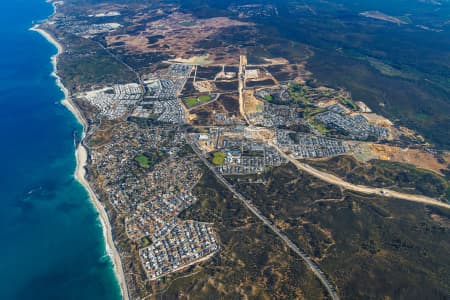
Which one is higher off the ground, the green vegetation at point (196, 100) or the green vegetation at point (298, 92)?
the green vegetation at point (196, 100)

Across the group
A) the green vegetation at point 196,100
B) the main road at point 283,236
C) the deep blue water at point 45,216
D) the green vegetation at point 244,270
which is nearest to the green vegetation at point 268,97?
the green vegetation at point 196,100

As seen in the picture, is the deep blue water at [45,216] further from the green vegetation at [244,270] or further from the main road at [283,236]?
the main road at [283,236]

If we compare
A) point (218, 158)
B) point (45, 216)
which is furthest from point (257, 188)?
point (45, 216)

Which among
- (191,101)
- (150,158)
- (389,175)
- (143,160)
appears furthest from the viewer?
(191,101)

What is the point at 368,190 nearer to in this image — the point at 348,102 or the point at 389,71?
the point at 348,102

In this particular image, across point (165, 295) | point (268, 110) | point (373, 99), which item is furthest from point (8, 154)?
point (373, 99)

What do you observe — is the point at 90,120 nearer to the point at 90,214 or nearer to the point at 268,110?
the point at 90,214

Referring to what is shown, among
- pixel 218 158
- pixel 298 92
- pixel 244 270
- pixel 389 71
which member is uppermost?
pixel 298 92

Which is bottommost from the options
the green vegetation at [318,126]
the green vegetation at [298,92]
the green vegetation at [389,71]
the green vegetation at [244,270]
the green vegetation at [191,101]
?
the green vegetation at [244,270]
